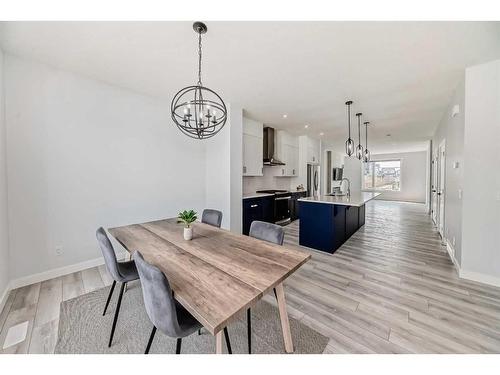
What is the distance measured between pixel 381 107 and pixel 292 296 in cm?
387

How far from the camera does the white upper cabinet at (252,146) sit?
4.53 m

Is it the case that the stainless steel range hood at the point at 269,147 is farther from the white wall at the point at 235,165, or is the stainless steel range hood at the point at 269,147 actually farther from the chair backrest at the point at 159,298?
the chair backrest at the point at 159,298

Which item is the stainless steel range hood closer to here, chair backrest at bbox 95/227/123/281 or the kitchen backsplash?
the kitchen backsplash

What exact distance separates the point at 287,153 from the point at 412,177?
312 inches

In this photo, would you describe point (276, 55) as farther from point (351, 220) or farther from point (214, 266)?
point (351, 220)

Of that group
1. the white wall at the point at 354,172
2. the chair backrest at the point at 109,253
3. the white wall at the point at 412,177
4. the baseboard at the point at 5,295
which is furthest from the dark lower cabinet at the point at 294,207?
the white wall at the point at 412,177

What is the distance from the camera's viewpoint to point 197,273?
123 cm

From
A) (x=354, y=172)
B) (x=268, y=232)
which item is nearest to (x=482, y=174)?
(x=268, y=232)

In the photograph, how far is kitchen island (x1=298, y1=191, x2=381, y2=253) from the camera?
327cm

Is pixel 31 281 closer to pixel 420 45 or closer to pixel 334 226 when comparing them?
pixel 334 226

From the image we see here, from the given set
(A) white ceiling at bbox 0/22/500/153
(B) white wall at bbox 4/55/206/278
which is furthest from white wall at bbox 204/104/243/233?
(B) white wall at bbox 4/55/206/278

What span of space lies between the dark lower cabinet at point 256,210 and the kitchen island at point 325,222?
110 centimetres

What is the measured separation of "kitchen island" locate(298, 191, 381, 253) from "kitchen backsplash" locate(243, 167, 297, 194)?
6.01ft
